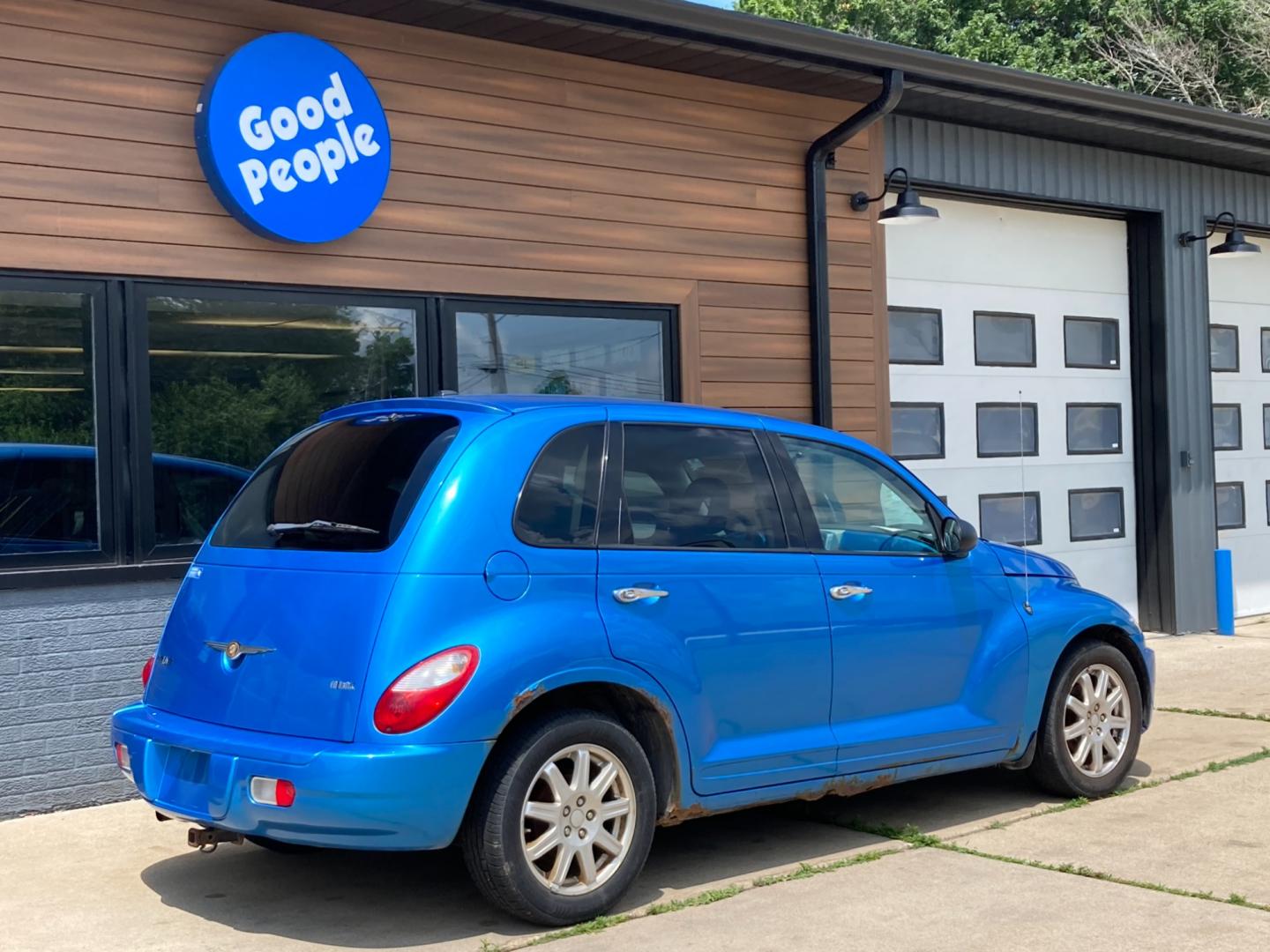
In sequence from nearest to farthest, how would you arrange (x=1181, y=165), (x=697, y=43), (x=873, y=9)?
(x=697, y=43)
(x=1181, y=165)
(x=873, y=9)

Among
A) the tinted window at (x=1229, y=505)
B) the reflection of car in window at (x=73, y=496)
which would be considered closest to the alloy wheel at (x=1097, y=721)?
the reflection of car in window at (x=73, y=496)

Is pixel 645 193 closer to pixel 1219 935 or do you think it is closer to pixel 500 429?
pixel 500 429

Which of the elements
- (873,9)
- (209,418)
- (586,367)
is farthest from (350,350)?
(873,9)

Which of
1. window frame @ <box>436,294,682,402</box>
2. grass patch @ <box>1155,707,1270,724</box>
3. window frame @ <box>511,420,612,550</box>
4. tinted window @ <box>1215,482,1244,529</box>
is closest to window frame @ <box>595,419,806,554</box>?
window frame @ <box>511,420,612,550</box>

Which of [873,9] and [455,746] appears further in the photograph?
[873,9]

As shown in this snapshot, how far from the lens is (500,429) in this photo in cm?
513

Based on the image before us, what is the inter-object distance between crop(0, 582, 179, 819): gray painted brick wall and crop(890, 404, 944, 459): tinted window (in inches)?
223

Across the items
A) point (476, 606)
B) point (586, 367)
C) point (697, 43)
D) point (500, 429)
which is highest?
point (697, 43)

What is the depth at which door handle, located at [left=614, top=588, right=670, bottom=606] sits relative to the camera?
5.17m

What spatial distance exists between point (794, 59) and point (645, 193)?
1.24 m

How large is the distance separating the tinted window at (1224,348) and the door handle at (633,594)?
374 inches

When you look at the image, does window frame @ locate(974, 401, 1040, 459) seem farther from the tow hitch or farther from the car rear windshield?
the tow hitch

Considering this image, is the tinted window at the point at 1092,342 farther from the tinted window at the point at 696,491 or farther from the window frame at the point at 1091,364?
the tinted window at the point at 696,491

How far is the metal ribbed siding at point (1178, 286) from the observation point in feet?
38.9
